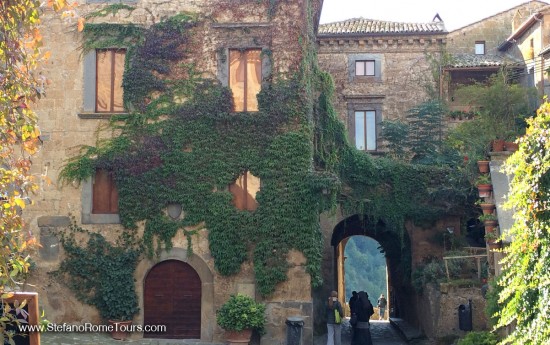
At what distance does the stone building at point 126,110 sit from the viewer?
18.4 m

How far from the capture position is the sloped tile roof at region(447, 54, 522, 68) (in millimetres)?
29438

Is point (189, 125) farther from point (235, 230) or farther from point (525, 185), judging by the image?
point (525, 185)

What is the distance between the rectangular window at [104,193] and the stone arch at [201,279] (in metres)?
1.65

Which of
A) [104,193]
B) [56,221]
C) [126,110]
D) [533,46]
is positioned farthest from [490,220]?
[533,46]

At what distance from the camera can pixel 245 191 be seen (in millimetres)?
18516

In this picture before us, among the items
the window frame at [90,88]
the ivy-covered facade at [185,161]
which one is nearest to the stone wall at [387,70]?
the ivy-covered facade at [185,161]

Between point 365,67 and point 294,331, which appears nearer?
point 294,331

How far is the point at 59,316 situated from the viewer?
18.3m

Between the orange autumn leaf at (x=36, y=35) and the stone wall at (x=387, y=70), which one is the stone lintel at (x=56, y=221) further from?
the stone wall at (x=387, y=70)

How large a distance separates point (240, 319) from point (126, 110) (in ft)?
19.7

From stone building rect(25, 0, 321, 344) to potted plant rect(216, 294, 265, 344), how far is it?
63 cm

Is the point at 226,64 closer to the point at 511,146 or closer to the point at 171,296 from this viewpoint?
the point at 171,296

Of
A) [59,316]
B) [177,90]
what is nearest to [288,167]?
[177,90]

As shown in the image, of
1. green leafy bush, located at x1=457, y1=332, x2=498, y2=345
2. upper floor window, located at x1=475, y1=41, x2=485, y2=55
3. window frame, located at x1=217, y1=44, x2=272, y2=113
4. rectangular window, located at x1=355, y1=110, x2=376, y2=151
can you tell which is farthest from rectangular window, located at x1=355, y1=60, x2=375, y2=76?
green leafy bush, located at x1=457, y1=332, x2=498, y2=345
